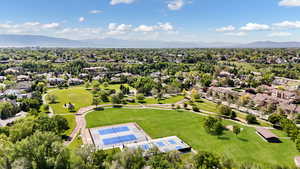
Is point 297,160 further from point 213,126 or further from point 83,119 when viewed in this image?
point 83,119

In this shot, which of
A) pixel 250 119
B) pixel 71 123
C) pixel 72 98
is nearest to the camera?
pixel 71 123

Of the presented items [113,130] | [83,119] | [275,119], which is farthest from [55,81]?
[275,119]

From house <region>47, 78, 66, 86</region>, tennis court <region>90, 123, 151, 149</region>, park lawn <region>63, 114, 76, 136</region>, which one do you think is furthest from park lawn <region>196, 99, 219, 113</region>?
house <region>47, 78, 66, 86</region>

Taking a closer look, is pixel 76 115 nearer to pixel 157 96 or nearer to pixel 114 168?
pixel 157 96

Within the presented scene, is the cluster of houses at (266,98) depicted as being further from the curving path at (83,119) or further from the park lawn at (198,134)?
the park lawn at (198,134)

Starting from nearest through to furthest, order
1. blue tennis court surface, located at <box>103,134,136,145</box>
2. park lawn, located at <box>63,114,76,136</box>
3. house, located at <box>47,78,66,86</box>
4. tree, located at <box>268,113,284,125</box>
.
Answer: blue tennis court surface, located at <box>103,134,136,145</box>
park lawn, located at <box>63,114,76,136</box>
tree, located at <box>268,113,284,125</box>
house, located at <box>47,78,66,86</box>

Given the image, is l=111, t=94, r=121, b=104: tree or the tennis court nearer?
the tennis court

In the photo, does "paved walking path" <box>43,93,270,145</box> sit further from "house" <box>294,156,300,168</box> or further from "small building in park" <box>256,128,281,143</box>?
"house" <box>294,156,300,168</box>
